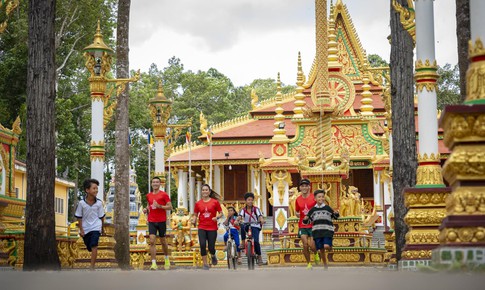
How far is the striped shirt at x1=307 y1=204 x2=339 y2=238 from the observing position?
18.5m

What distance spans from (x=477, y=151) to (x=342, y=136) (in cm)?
3610

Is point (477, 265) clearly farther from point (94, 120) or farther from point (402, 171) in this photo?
point (94, 120)

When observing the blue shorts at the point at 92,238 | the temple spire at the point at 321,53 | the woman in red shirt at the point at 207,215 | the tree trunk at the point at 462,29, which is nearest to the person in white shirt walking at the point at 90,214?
the blue shorts at the point at 92,238

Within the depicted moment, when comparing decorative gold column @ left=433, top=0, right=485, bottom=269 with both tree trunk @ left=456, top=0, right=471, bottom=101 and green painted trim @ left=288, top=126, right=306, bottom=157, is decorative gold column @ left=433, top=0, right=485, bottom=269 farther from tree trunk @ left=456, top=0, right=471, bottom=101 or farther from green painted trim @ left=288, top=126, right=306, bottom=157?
green painted trim @ left=288, top=126, right=306, bottom=157

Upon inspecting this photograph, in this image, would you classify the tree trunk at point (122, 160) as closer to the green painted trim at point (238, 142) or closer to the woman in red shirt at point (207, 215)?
the woman in red shirt at point (207, 215)

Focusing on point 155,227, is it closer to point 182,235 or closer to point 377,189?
point 182,235

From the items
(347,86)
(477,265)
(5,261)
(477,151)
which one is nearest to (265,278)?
(477,265)

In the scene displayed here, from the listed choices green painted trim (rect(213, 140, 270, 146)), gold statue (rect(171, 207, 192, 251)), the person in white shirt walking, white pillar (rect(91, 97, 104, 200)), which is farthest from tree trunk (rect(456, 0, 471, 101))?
green painted trim (rect(213, 140, 270, 146))

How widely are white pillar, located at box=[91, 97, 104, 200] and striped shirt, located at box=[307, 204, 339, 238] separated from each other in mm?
5935

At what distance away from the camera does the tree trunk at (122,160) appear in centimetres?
2234

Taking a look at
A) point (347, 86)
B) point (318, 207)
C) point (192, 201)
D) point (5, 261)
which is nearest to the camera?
point (318, 207)

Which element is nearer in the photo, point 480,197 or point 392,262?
point 480,197

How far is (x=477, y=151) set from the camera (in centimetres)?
774

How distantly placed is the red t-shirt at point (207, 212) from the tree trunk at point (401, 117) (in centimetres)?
335
